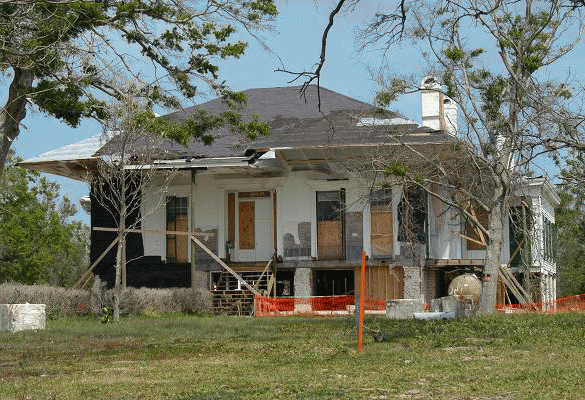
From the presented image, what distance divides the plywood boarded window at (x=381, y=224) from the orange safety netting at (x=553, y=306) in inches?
186

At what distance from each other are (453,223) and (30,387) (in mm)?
29691

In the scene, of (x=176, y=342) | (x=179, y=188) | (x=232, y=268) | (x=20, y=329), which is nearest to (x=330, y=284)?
(x=232, y=268)

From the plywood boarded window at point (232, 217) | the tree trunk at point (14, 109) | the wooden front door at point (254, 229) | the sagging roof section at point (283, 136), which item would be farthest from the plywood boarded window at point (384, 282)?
the tree trunk at point (14, 109)

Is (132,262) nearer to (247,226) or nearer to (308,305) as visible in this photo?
(247,226)

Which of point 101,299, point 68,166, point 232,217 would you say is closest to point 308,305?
point 232,217

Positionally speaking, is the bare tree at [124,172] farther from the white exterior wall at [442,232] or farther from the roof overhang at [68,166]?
the white exterior wall at [442,232]

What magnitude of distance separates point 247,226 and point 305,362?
24.3m

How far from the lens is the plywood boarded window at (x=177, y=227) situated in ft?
131

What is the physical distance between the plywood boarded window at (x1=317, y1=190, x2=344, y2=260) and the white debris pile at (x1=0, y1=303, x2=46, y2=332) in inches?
583

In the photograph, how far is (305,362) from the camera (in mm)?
15688

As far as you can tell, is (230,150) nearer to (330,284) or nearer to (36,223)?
(330,284)

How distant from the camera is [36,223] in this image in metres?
52.4

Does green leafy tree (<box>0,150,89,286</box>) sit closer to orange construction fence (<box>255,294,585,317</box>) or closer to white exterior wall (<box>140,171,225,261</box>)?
white exterior wall (<box>140,171,225,261</box>)

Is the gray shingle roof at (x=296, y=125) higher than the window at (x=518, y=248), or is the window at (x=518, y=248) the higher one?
the gray shingle roof at (x=296, y=125)
